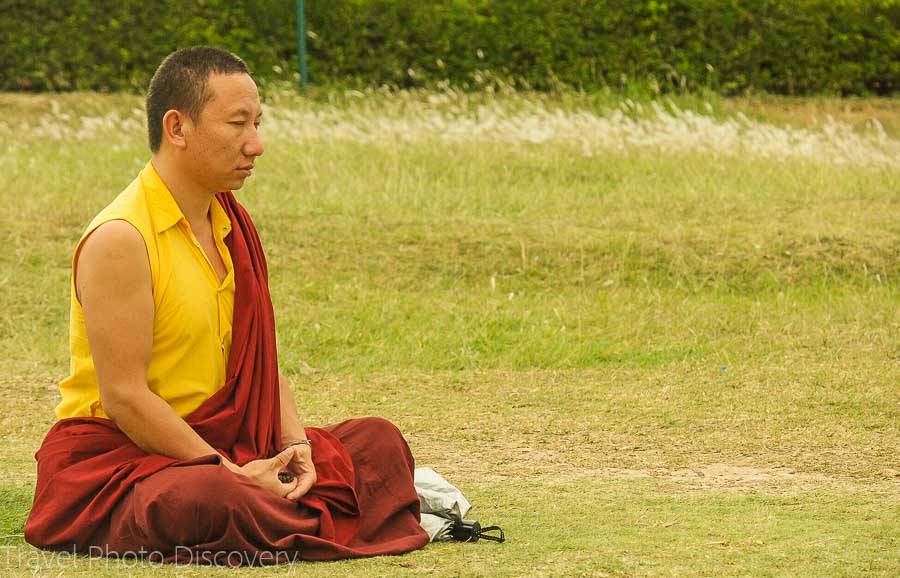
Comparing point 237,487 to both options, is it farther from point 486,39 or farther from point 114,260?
point 486,39

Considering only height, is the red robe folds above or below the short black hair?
below

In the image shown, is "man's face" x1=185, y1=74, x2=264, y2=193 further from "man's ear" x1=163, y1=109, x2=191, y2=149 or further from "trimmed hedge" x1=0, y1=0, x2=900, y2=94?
"trimmed hedge" x1=0, y1=0, x2=900, y2=94

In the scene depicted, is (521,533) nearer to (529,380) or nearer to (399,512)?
(399,512)

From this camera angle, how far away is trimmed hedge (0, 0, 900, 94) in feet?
57.4

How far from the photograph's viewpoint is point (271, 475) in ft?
14.1

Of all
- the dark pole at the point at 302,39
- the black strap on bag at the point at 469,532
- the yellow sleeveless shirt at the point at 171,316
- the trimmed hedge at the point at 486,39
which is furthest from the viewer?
the trimmed hedge at the point at 486,39

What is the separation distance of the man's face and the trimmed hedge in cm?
→ 1314

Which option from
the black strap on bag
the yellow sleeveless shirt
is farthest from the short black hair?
the black strap on bag

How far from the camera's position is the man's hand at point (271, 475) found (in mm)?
4273

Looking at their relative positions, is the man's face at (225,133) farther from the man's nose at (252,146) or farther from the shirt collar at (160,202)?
the shirt collar at (160,202)

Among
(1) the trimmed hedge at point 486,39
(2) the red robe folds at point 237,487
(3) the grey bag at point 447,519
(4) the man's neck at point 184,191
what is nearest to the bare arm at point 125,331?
(2) the red robe folds at point 237,487

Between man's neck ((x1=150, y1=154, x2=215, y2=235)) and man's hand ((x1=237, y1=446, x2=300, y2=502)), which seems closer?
man's hand ((x1=237, y1=446, x2=300, y2=502))

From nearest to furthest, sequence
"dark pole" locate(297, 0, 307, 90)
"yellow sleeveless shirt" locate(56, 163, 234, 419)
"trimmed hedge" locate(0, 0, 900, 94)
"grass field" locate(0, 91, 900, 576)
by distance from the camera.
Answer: "yellow sleeveless shirt" locate(56, 163, 234, 419), "grass field" locate(0, 91, 900, 576), "dark pole" locate(297, 0, 307, 90), "trimmed hedge" locate(0, 0, 900, 94)

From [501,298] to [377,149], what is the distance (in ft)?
13.5
